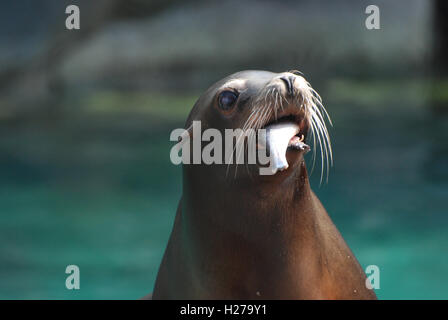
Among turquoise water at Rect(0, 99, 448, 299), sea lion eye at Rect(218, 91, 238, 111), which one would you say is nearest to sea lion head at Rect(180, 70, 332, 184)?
sea lion eye at Rect(218, 91, 238, 111)

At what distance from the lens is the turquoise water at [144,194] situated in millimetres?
6742

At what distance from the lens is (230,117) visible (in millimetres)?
2434

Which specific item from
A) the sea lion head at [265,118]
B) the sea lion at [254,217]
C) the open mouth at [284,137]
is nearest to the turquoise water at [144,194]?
the sea lion at [254,217]

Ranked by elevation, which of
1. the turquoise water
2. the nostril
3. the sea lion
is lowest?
the sea lion

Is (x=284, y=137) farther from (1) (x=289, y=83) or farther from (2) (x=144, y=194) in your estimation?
(2) (x=144, y=194)

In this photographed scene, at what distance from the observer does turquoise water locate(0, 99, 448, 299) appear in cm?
674

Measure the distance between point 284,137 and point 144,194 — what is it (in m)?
5.06

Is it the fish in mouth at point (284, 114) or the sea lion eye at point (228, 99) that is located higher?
the sea lion eye at point (228, 99)

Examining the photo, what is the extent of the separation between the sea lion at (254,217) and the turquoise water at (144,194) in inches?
163

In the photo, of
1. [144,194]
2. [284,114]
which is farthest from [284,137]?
[144,194]

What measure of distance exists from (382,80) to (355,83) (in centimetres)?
35

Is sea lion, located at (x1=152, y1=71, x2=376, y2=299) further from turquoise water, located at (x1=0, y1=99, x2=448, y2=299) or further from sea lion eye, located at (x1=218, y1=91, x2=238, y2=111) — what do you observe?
turquoise water, located at (x1=0, y1=99, x2=448, y2=299)

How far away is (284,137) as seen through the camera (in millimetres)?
2221

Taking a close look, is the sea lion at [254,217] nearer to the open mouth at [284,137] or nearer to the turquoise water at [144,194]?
the open mouth at [284,137]
